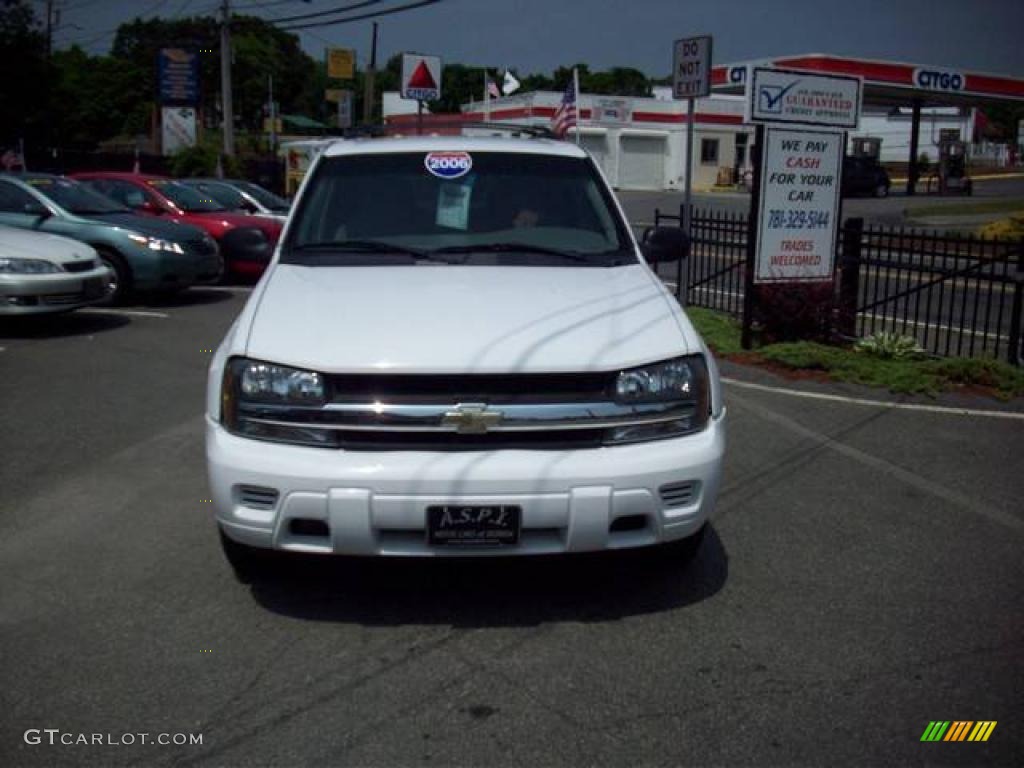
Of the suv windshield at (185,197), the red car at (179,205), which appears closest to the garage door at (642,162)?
the suv windshield at (185,197)

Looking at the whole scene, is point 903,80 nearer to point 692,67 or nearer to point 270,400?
point 692,67

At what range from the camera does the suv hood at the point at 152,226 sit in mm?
12820

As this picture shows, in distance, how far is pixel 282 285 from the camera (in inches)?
179

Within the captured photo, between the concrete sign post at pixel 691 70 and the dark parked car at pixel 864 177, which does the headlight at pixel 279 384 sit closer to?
the concrete sign post at pixel 691 70

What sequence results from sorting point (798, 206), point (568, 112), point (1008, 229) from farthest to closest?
point (568, 112)
point (1008, 229)
point (798, 206)

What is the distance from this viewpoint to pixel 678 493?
12.7 feet

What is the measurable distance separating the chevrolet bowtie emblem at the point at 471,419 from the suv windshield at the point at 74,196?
35.6 feet

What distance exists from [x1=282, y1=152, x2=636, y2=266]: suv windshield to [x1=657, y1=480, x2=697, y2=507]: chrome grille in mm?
1460

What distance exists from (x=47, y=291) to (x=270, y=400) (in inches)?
305

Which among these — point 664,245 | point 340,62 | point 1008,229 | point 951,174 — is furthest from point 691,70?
point 951,174

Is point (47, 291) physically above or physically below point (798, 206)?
below

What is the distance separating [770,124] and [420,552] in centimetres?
685

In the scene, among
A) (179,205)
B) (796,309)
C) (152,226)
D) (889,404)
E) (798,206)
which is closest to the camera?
(889,404)

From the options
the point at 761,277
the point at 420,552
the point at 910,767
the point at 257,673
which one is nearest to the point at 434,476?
the point at 420,552
